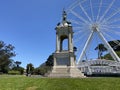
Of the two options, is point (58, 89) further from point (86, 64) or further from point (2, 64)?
point (2, 64)

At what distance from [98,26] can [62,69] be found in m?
26.8

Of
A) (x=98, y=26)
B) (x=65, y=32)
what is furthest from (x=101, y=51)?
(x=65, y=32)

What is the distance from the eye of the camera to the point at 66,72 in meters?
35.9

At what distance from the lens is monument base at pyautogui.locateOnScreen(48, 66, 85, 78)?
34906mm

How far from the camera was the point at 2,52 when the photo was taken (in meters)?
91.1

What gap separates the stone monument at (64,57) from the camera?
35750 mm

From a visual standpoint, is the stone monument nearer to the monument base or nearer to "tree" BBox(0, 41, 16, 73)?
the monument base

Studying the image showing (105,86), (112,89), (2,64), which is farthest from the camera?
(2,64)

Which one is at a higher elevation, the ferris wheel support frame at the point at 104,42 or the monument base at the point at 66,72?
the ferris wheel support frame at the point at 104,42

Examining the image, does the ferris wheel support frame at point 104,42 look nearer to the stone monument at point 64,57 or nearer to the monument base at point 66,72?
the stone monument at point 64,57

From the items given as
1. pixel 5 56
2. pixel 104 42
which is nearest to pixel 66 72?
pixel 104 42

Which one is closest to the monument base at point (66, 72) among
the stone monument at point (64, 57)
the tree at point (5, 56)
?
the stone monument at point (64, 57)

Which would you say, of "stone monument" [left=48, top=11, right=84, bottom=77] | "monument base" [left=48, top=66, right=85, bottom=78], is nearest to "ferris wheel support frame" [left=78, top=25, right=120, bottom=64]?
"stone monument" [left=48, top=11, right=84, bottom=77]

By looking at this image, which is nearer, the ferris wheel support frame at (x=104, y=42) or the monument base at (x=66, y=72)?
the monument base at (x=66, y=72)
